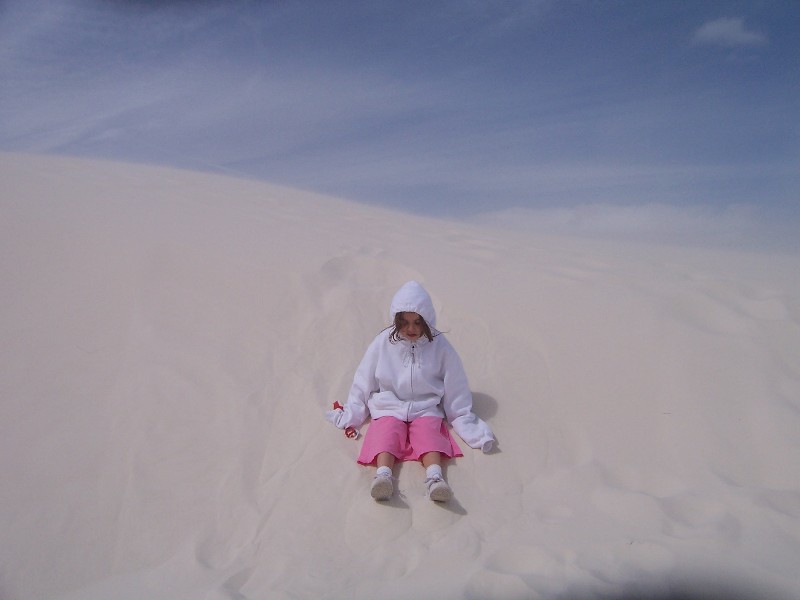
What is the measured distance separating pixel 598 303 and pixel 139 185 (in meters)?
6.15

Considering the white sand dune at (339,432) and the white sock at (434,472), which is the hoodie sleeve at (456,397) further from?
the white sock at (434,472)

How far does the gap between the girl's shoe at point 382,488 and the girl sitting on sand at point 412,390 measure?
37 centimetres

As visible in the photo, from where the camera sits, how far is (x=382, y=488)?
8.72ft

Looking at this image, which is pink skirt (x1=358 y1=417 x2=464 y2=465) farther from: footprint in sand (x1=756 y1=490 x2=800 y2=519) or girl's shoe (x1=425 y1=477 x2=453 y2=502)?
footprint in sand (x1=756 y1=490 x2=800 y2=519)

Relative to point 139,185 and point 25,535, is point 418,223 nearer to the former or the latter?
point 139,185

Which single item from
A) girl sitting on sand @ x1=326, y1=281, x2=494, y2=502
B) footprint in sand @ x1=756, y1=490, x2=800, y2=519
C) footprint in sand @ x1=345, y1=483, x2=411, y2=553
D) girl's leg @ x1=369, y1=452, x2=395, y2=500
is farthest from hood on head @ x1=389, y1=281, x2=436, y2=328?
footprint in sand @ x1=756, y1=490, x2=800, y2=519

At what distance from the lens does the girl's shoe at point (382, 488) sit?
105 inches

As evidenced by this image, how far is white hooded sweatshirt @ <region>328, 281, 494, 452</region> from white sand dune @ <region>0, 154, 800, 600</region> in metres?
0.21

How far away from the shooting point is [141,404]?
3.34 meters

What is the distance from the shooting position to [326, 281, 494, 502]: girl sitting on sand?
123 inches

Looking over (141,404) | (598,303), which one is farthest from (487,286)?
(141,404)

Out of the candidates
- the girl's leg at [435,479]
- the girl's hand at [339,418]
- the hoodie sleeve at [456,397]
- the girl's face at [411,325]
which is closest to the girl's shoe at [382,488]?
the girl's leg at [435,479]

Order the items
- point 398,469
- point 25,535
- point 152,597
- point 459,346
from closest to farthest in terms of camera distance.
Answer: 1. point 152,597
2. point 25,535
3. point 398,469
4. point 459,346

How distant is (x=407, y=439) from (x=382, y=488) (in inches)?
21.5
